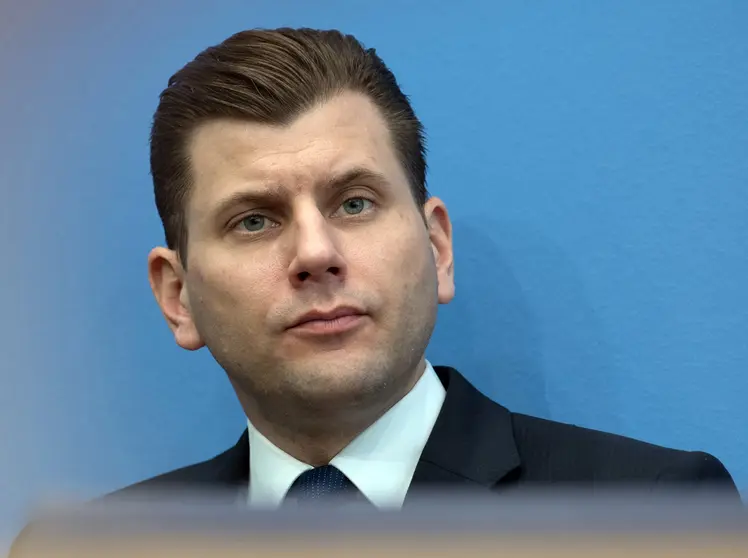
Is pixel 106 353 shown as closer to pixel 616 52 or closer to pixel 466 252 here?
pixel 466 252

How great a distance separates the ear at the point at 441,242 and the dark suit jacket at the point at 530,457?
0.36ft

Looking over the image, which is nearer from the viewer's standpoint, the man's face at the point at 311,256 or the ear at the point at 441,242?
the man's face at the point at 311,256

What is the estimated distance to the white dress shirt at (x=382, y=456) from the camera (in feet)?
3.25

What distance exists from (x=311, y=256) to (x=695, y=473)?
464 millimetres

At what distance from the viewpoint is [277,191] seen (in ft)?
3.15

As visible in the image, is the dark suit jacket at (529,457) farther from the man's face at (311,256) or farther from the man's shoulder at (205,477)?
the man's shoulder at (205,477)

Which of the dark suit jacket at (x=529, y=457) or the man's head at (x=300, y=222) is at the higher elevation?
the man's head at (x=300, y=222)

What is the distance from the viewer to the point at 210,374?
4.40 feet

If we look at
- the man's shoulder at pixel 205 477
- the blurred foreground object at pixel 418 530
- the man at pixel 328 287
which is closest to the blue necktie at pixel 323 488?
the man at pixel 328 287

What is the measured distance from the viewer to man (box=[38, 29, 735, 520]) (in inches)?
37.1

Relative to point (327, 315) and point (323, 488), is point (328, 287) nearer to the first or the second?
point (327, 315)

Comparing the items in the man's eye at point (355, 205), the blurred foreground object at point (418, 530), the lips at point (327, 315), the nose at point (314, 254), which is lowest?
the blurred foreground object at point (418, 530)

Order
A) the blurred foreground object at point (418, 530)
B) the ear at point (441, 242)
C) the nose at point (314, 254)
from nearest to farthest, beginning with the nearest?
the blurred foreground object at point (418, 530)
the nose at point (314, 254)
the ear at point (441, 242)


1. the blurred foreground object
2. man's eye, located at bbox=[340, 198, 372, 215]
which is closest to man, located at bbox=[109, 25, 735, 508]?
man's eye, located at bbox=[340, 198, 372, 215]
